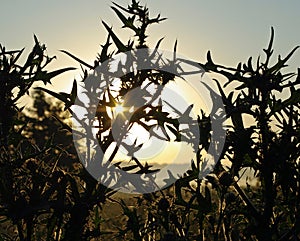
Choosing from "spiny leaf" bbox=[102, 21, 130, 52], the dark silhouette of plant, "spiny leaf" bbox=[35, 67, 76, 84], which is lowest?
the dark silhouette of plant

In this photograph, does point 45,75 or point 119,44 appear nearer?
point 119,44

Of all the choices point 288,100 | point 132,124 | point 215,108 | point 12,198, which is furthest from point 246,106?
point 12,198

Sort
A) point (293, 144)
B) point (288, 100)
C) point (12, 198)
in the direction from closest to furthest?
point (12, 198), point (293, 144), point (288, 100)

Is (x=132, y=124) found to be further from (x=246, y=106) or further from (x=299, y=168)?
(x=299, y=168)

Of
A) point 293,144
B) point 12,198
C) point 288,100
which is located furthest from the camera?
point 288,100

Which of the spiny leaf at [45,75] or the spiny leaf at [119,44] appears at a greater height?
the spiny leaf at [119,44]

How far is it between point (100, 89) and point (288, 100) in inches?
32.3

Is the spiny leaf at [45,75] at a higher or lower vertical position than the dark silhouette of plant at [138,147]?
higher

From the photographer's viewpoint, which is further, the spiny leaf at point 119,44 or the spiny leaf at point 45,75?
the spiny leaf at point 45,75

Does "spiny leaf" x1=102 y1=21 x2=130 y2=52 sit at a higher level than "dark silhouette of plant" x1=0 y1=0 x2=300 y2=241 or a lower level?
higher

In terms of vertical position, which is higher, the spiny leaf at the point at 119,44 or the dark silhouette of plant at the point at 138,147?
the spiny leaf at the point at 119,44

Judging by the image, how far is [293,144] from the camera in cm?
228

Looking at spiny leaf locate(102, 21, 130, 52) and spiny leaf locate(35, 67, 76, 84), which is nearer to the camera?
spiny leaf locate(102, 21, 130, 52)

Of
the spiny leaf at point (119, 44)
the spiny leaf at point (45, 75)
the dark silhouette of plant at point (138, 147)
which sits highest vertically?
the spiny leaf at point (119, 44)
